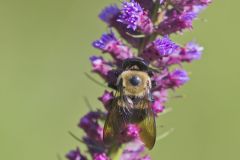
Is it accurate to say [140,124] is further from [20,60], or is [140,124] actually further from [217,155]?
[20,60]

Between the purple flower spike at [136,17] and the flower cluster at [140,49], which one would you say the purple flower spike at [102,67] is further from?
the purple flower spike at [136,17]

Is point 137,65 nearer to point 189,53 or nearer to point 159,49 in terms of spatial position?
point 159,49

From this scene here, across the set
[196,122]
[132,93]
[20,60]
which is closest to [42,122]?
[20,60]

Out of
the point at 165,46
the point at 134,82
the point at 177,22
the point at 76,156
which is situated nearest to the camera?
the point at 165,46

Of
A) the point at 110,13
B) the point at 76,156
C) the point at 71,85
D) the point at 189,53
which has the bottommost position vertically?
the point at 76,156

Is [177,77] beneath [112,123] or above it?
above

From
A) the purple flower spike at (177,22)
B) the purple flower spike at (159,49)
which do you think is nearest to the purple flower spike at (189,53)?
the purple flower spike at (177,22)

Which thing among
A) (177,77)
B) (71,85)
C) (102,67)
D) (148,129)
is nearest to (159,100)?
(177,77)
